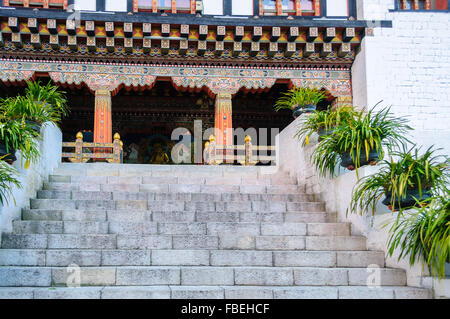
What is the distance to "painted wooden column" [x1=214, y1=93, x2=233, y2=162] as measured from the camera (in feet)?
40.9

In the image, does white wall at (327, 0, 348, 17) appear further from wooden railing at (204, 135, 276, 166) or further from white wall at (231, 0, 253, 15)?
wooden railing at (204, 135, 276, 166)

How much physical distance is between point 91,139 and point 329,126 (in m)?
9.55

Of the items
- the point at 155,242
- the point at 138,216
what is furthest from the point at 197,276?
the point at 138,216

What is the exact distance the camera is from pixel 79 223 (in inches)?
231

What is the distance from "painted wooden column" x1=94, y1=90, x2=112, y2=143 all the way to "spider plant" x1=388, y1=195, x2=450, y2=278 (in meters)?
8.37

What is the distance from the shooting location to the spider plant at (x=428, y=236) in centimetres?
445

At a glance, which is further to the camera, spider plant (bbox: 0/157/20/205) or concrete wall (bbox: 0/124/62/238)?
concrete wall (bbox: 0/124/62/238)

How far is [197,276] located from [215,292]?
0.49m

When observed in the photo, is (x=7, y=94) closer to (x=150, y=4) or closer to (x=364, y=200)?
(x=150, y=4)

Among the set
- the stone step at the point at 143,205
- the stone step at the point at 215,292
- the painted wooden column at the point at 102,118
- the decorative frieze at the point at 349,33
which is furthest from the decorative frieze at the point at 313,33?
the stone step at the point at 215,292

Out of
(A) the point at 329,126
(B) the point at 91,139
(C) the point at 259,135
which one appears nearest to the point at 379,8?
(C) the point at 259,135

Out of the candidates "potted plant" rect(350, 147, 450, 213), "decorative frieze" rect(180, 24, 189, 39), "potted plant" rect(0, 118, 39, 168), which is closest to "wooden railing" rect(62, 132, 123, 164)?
"decorative frieze" rect(180, 24, 189, 39)

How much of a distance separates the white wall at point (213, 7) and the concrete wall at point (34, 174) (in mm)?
5580

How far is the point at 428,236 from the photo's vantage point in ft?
15.6
